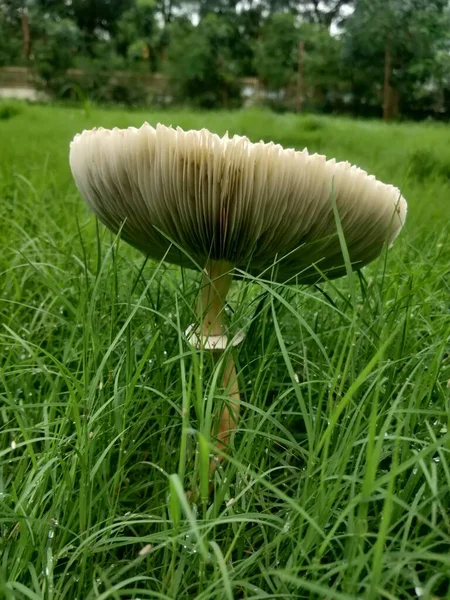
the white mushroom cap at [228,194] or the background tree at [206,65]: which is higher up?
the background tree at [206,65]

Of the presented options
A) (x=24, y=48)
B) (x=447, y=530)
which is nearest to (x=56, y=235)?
(x=447, y=530)

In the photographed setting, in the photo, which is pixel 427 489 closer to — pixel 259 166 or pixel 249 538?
pixel 249 538

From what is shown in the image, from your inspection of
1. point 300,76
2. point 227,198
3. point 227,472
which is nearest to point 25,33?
point 300,76

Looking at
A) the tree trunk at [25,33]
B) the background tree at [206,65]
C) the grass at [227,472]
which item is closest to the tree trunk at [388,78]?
the background tree at [206,65]

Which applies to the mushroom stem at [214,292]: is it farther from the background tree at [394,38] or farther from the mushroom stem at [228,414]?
the background tree at [394,38]

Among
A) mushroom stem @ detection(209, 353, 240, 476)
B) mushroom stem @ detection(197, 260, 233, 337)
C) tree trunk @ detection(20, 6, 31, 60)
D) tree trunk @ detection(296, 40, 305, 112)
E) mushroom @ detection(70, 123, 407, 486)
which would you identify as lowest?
mushroom stem @ detection(209, 353, 240, 476)

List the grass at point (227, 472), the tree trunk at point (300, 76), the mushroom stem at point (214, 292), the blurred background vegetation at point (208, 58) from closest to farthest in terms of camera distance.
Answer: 1. the grass at point (227, 472)
2. the mushroom stem at point (214, 292)
3. the blurred background vegetation at point (208, 58)
4. the tree trunk at point (300, 76)

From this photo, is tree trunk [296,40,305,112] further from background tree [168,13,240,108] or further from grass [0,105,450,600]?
grass [0,105,450,600]

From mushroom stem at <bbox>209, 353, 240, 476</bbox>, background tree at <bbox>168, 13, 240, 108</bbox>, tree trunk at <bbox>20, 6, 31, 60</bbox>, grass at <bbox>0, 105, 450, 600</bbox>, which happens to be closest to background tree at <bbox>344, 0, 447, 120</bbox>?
grass at <bbox>0, 105, 450, 600</bbox>
